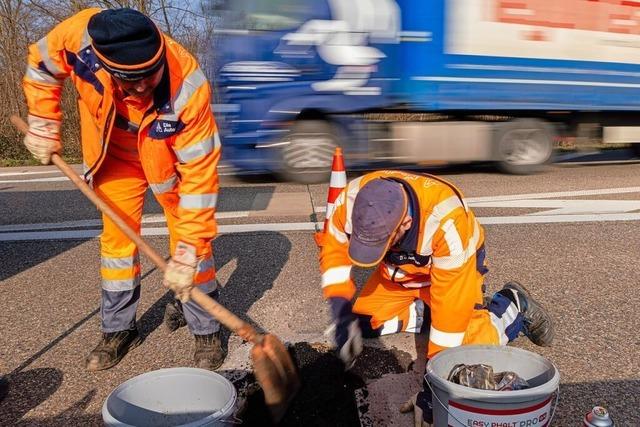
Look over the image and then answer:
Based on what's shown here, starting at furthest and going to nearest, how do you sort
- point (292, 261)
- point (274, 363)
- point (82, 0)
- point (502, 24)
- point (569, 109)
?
point (82, 0) → point (569, 109) → point (502, 24) → point (292, 261) → point (274, 363)

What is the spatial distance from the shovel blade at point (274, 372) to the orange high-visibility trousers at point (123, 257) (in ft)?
2.55

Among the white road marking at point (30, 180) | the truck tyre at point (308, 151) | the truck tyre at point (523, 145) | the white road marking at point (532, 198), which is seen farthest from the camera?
the white road marking at point (30, 180)

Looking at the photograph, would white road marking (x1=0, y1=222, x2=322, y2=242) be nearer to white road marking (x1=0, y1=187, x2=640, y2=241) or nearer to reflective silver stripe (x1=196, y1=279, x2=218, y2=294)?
white road marking (x1=0, y1=187, x2=640, y2=241)

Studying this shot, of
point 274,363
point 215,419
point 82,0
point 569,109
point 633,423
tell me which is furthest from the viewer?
point 82,0

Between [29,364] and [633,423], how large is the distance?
300 cm

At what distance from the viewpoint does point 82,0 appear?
616 inches

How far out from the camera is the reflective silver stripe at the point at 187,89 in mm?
2424

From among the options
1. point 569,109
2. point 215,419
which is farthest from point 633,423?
point 569,109

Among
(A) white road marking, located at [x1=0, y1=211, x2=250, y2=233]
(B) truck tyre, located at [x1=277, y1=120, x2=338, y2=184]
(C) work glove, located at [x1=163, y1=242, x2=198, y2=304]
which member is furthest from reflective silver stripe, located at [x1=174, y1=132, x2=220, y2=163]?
(B) truck tyre, located at [x1=277, y1=120, x2=338, y2=184]

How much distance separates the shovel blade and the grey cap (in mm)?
481

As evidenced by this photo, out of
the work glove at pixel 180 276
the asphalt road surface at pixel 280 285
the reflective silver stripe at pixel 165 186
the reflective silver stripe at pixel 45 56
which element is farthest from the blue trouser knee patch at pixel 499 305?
the reflective silver stripe at pixel 45 56

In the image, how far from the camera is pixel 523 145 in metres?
8.68

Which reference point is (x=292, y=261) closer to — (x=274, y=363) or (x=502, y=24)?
(x=274, y=363)

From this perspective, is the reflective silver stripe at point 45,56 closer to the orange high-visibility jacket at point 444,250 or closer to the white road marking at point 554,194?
the orange high-visibility jacket at point 444,250
